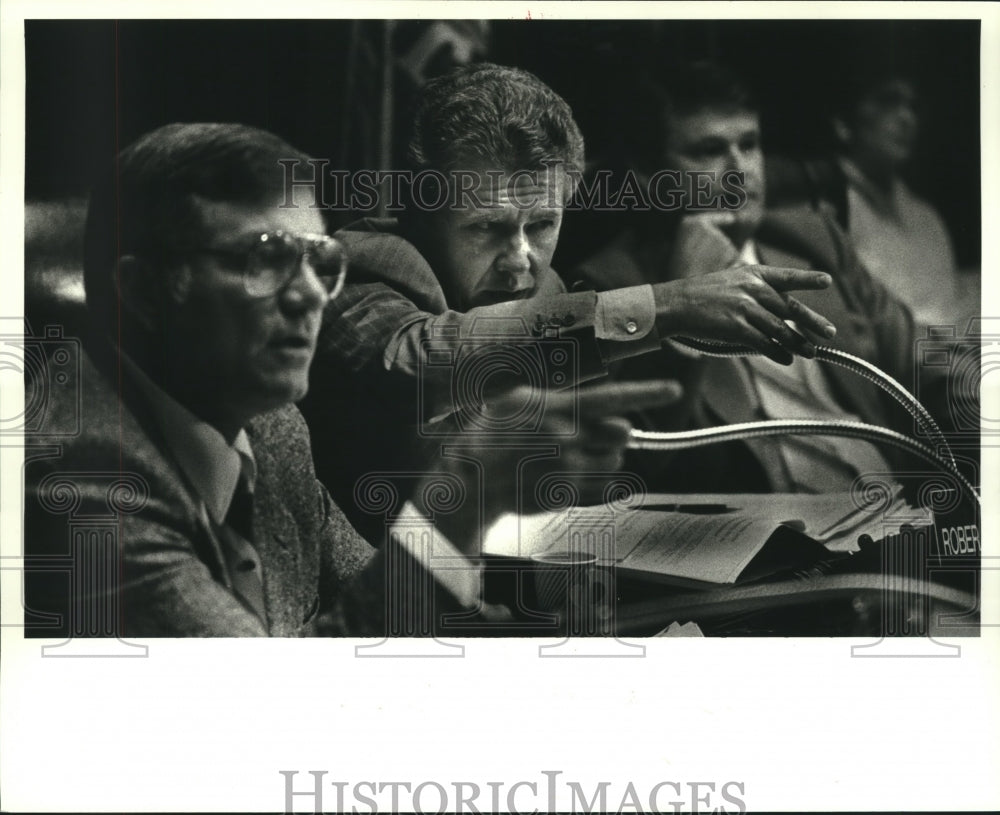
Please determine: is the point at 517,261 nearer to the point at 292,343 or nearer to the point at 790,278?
the point at 292,343

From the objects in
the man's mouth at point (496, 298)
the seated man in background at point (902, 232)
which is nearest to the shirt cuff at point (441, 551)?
the man's mouth at point (496, 298)

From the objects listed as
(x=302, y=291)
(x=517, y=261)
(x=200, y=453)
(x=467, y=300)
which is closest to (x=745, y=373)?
(x=517, y=261)

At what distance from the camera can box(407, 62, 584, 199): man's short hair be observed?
12.3ft

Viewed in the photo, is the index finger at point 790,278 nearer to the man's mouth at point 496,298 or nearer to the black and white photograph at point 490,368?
the black and white photograph at point 490,368

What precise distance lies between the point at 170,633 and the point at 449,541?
88 centimetres

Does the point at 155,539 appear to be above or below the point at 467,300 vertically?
below

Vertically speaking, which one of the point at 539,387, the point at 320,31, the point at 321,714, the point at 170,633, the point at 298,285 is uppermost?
the point at 320,31

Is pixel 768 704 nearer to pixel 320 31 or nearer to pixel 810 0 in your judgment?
pixel 810 0

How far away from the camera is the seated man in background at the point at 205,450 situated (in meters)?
3.74

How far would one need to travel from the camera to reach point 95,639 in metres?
3.76

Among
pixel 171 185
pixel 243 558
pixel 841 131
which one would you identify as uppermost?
pixel 841 131

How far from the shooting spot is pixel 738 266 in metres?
3.79

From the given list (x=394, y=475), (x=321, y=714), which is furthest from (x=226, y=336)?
(x=321, y=714)

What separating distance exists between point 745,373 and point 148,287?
181cm
